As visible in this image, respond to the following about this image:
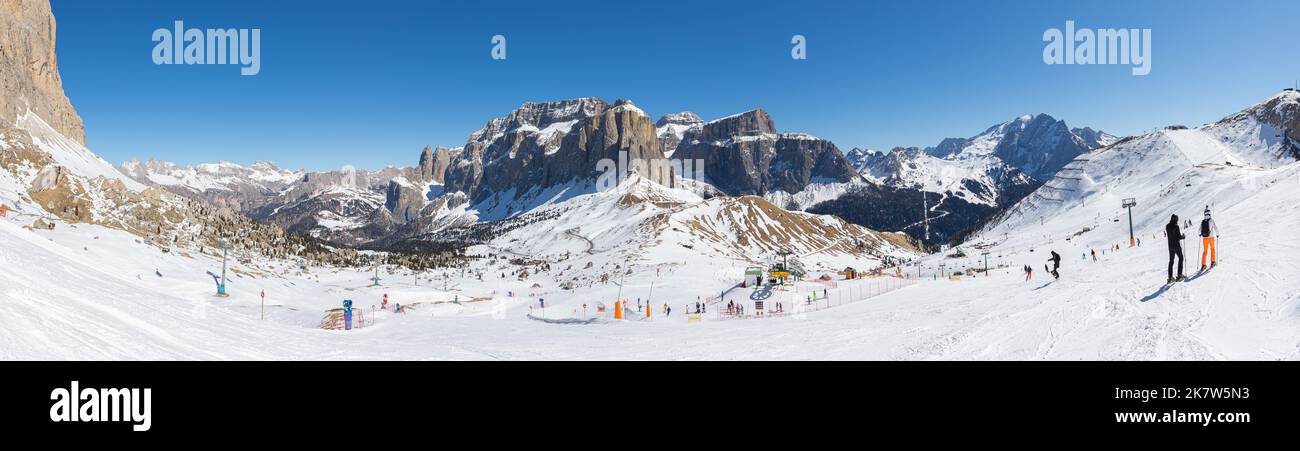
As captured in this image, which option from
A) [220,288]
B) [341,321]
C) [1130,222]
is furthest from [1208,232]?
[1130,222]

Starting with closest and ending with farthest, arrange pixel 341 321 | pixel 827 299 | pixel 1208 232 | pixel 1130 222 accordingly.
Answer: pixel 1208 232
pixel 341 321
pixel 827 299
pixel 1130 222

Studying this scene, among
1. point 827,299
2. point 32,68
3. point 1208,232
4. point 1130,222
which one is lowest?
point 827,299

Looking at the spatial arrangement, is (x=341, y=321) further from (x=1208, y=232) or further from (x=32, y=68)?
(x=32, y=68)

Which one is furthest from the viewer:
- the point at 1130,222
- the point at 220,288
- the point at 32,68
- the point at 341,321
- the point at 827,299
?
the point at 32,68

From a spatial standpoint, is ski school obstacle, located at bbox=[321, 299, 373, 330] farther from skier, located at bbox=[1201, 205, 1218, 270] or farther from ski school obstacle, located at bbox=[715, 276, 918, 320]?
skier, located at bbox=[1201, 205, 1218, 270]

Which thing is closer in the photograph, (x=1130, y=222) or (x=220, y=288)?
(x=220, y=288)

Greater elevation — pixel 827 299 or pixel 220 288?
pixel 220 288

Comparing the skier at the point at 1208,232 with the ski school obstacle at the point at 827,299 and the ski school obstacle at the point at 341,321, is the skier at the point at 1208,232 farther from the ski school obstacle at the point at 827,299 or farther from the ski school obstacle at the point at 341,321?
the ski school obstacle at the point at 341,321

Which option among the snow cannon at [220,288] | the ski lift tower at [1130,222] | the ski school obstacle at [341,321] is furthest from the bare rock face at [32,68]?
the ski lift tower at [1130,222]
